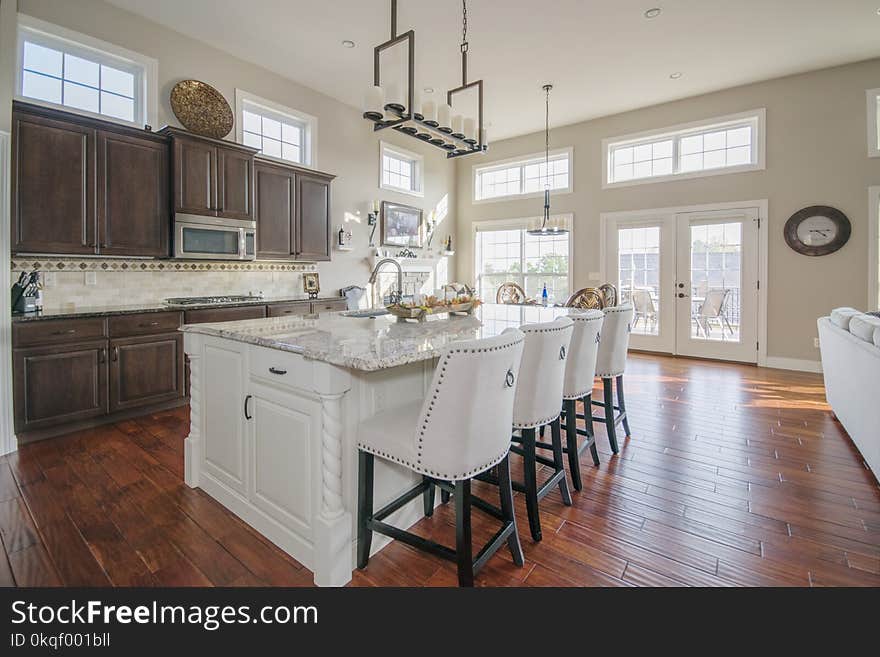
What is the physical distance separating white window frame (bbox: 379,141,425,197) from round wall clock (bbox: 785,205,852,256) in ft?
17.2

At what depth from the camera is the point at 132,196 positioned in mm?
3637

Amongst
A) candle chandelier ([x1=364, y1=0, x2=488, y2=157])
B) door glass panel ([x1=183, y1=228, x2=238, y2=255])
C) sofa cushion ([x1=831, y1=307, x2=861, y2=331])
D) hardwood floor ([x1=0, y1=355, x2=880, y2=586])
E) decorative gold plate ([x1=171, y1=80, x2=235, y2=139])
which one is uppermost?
decorative gold plate ([x1=171, y1=80, x2=235, y2=139])

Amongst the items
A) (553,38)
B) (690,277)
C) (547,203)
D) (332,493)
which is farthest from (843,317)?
(332,493)

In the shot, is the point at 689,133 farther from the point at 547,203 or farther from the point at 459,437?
the point at 459,437

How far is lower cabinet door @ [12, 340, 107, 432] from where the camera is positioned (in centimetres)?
295

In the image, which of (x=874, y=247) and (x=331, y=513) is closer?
(x=331, y=513)

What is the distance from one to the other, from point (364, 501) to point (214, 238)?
351 cm

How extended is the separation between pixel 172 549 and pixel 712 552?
2.29 meters

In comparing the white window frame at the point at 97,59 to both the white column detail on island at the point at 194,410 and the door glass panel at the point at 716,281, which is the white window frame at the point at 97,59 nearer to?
the white column detail on island at the point at 194,410

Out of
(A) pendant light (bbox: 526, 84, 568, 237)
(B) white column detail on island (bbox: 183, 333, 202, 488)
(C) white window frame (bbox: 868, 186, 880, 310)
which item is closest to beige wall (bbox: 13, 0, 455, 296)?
(A) pendant light (bbox: 526, 84, 568, 237)

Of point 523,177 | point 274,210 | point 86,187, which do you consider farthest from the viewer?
point 523,177

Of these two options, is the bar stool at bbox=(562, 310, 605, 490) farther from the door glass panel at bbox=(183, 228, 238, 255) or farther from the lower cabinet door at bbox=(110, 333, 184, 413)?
the door glass panel at bbox=(183, 228, 238, 255)

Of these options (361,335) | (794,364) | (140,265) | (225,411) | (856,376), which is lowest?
(794,364)

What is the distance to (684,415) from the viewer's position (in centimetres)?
364
